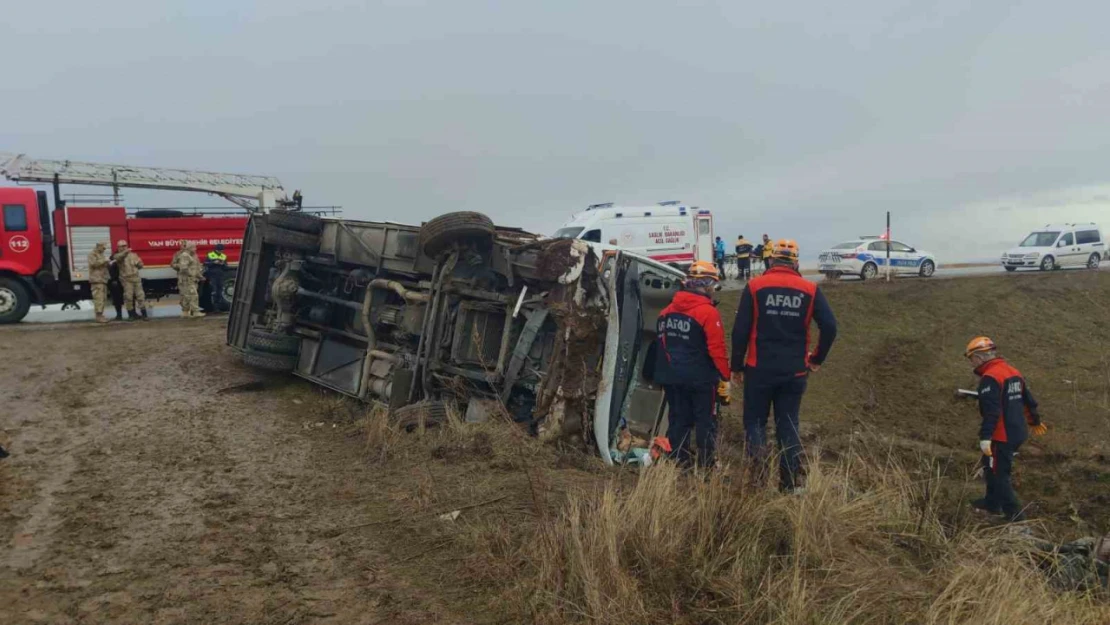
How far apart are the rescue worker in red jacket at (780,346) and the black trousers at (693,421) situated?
32 centimetres

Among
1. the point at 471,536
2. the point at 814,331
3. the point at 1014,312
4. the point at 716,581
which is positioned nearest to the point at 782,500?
the point at 716,581

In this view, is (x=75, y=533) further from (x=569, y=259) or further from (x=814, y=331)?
(x=814, y=331)

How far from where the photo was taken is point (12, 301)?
46.0ft

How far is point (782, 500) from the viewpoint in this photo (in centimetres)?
371

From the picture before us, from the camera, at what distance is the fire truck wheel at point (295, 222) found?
8367 millimetres

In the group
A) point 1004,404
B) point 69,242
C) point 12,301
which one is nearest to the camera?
point 1004,404

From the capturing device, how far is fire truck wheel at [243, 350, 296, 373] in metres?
8.19

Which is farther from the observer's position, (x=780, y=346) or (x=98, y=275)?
(x=98, y=275)

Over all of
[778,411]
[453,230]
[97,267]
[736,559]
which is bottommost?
[736,559]

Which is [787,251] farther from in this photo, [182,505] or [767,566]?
[182,505]

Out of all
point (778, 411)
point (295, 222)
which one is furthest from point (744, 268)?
point (778, 411)

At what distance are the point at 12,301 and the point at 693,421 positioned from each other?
13.4 metres

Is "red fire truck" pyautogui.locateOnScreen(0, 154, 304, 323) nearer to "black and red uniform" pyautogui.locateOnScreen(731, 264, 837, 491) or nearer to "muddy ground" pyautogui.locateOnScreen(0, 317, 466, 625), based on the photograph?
"muddy ground" pyautogui.locateOnScreen(0, 317, 466, 625)

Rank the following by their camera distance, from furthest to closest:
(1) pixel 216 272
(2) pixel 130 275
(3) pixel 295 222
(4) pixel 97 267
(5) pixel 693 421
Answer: (1) pixel 216 272 < (2) pixel 130 275 < (4) pixel 97 267 < (3) pixel 295 222 < (5) pixel 693 421
